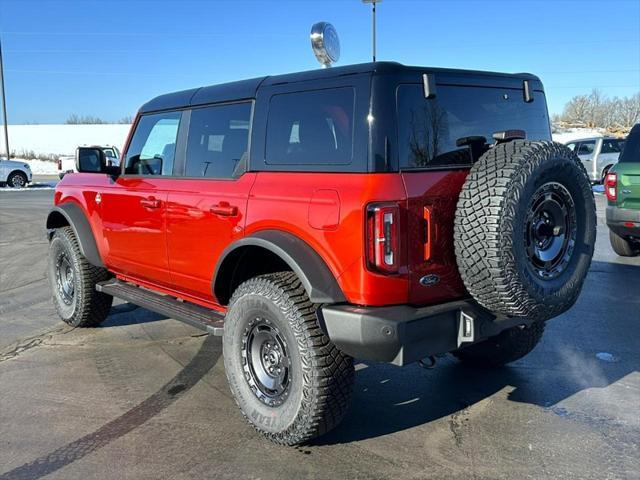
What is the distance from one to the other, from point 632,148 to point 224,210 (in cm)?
645

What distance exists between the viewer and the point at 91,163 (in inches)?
199

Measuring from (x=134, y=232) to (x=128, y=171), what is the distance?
584 millimetres

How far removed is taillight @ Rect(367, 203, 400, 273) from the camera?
288 centimetres

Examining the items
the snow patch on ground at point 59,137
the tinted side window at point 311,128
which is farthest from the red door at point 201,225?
the snow patch on ground at point 59,137

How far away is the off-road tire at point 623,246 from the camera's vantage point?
8883mm

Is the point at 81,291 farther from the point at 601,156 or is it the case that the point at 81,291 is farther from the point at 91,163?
the point at 601,156

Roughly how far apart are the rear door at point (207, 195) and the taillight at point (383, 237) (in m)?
0.97

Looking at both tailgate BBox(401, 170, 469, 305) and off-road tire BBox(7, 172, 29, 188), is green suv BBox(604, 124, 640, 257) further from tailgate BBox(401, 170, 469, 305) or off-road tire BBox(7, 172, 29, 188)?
off-road tire BBox(7, 172, 29, 188)

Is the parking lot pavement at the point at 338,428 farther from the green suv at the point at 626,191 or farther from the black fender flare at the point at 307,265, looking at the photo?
the green suv at the point at 626,191

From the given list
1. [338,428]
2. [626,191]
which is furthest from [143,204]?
[626,191]

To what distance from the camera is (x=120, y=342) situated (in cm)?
527

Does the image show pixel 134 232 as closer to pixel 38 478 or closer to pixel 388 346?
pixel 38 478

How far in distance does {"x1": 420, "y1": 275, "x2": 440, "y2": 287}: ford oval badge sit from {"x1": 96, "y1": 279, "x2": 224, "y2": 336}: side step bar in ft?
4.47

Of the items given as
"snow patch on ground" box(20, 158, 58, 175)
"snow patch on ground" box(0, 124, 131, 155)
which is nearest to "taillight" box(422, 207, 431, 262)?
"snow patch on ground" box(20, 158, 58, 175)
